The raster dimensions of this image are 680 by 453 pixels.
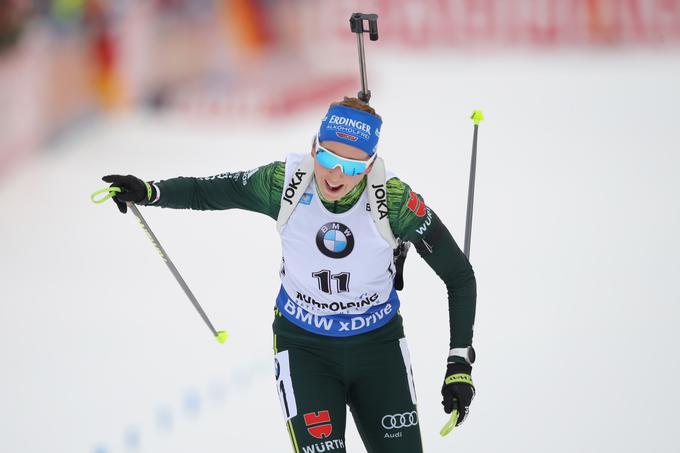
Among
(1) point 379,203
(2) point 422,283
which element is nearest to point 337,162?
(1) point 379,203

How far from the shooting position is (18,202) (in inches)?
364

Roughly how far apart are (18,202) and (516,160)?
4.64 meters

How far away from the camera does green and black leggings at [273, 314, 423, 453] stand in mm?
3541

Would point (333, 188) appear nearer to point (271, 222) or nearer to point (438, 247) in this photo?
point (438, 247)

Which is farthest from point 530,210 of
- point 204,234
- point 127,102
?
point 127,102

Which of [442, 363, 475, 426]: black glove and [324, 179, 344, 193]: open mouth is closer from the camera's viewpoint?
[324, 179, 344, 193]: open mouth

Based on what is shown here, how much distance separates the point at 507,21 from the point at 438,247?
10174 millimetres

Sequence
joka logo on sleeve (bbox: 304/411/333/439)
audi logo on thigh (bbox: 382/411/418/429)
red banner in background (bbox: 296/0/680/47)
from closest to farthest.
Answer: joka logo on sleeve (bbox: 304/411/333/439) < audi logo on thigh (bbox: 382/411/418/429) < red banner in background (bbox: 296/0/680/47)

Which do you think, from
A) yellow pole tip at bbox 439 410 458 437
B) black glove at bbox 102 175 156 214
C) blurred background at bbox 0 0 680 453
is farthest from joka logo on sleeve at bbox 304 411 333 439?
blurred background at bbox 0 0 680 453

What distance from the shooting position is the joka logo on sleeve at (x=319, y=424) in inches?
137

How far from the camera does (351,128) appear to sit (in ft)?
11.3

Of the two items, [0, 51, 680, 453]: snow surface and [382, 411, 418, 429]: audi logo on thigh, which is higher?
[382, 411, 418, 429]: audi logo on thigh

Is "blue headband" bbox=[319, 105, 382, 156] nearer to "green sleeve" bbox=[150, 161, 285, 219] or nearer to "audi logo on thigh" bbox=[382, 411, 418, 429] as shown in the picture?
"green sleeve" bbox=[150, 161, 285, 219]

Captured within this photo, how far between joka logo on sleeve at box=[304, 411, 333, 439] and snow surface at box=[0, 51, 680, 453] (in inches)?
65.6
